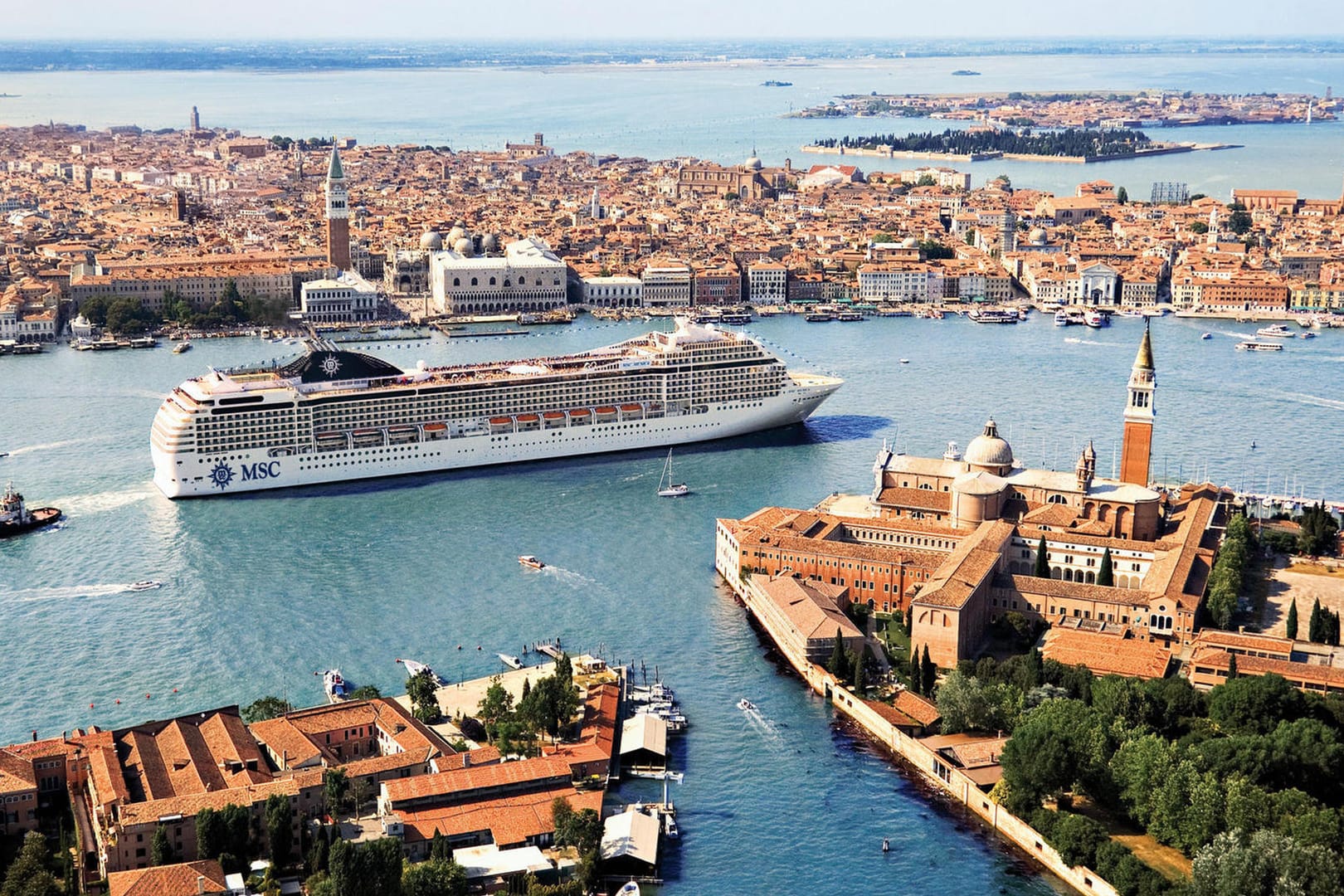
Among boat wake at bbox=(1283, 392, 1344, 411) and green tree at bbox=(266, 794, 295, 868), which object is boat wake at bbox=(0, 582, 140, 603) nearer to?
green tree at bbox=(266, 794, 295, 868)

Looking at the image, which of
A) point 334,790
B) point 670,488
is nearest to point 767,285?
point 670,488

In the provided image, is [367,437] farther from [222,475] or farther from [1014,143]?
[1014,143]

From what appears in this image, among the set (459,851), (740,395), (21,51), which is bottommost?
(459,851)

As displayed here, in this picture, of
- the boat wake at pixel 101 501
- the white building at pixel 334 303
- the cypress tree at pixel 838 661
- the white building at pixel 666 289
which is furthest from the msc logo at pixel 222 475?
the white building at pixel 666 289

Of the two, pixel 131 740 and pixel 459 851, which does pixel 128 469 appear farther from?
pixel 459 851

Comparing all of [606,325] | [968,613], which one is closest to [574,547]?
[968,613]

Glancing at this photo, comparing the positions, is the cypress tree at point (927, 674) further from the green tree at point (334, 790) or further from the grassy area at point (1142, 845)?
the green tree at point (334, 790)

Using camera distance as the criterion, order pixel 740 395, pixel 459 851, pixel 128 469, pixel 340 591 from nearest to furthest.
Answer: pixel 459 851 → pixel 340 591 → pixel 128 469 → pixel 740 395

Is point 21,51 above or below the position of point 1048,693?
above
